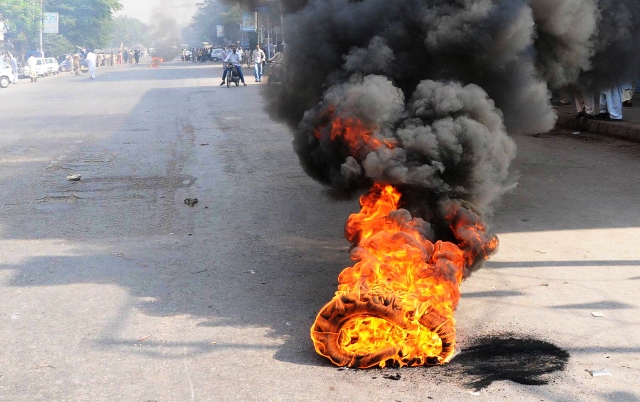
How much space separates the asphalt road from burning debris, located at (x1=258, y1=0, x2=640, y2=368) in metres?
0.32

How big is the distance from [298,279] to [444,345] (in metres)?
1.86

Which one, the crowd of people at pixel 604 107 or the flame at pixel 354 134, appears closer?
the flame at pixel 354 134

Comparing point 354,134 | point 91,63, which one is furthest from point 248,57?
point 354,134

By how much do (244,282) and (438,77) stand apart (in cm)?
225

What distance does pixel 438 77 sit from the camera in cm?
584

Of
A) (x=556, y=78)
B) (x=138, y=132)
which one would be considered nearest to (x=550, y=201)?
(x=556, y=78)

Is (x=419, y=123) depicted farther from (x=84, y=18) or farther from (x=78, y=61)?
(x=84, y=18)

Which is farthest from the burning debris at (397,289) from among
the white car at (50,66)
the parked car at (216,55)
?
the parked car at (216,55)

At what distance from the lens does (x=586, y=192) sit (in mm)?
9070

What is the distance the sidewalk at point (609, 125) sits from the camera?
43.1 feet

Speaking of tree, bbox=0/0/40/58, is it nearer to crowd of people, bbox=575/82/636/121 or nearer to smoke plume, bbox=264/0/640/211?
crowd of people, bbox=575/82/636/121

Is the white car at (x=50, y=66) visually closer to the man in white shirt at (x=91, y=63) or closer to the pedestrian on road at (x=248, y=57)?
the man in white shirt at (x=91, y=63)

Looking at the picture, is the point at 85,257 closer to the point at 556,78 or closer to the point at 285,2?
the point at 285,2

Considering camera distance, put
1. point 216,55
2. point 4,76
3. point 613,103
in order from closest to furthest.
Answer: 1. point 613,103
2. point 4,76
3. point 216,55
